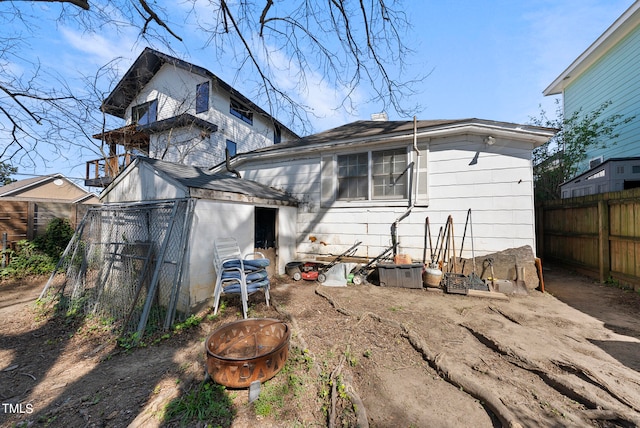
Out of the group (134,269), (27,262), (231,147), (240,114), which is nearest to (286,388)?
(134,269)

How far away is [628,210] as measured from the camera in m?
4.66

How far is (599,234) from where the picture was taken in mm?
5266

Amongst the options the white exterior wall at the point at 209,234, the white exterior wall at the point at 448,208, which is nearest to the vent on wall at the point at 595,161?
the white exterior wall at the point at 448,208

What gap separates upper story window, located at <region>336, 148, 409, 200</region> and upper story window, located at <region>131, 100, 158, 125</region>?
436 inches

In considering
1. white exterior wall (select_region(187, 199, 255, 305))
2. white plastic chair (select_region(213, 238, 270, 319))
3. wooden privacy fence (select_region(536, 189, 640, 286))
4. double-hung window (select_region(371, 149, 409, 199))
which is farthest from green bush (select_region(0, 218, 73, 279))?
wooden privacy fence (select_region(536, 189, 640, 286))

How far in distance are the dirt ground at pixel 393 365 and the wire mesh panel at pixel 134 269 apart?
0.39 metres

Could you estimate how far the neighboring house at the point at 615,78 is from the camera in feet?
25.3

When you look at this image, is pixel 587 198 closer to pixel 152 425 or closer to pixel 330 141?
pixel 330 141

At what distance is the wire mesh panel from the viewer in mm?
3465

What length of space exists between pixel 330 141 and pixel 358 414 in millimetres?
5673

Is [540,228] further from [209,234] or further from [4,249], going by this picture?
[4,249]

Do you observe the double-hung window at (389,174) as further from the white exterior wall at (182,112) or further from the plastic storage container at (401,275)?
the white exterior wall at (182,112)

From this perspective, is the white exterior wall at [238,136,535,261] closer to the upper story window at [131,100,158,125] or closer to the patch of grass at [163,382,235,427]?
the patch of grass at [163,382,235,427]

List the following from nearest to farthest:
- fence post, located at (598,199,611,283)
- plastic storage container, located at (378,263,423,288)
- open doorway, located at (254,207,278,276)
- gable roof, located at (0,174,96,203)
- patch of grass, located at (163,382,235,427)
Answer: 1. patch of grass, located at (163,382,235,427)
2. plastic storage container, located at (378,263,423,288)
3. fence post, located at (598,199,611,283)
4. open doorway, located at (254,207,278,276)
5. gable roof, located at (0,174,96,203)
